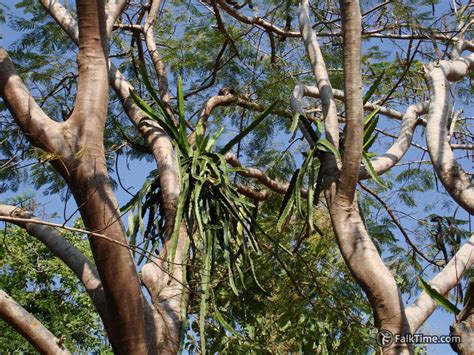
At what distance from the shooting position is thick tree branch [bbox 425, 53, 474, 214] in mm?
3893

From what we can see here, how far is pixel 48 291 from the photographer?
10945mm

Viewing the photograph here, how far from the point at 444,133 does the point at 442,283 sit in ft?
A: 2.69

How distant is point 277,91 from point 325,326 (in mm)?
2317

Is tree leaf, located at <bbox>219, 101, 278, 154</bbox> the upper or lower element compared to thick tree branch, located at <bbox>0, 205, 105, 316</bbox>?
upper

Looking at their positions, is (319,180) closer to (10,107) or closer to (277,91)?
(10,107)

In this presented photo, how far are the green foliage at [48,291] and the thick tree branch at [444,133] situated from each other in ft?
22.3

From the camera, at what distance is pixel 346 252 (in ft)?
13.4

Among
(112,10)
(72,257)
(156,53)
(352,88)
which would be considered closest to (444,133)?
(352,88)

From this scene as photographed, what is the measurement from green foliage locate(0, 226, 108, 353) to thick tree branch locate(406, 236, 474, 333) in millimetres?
6910

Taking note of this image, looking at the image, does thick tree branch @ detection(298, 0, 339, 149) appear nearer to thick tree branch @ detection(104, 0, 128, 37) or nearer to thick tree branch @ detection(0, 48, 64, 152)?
thick tree branch @ detection(104, 0, 128, 37)

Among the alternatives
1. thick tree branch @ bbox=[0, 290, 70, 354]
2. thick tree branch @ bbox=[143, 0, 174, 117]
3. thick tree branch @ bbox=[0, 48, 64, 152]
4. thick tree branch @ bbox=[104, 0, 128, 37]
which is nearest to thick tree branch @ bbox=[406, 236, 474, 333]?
thick tree branch @ bbox=[0, 290, 70, 354]

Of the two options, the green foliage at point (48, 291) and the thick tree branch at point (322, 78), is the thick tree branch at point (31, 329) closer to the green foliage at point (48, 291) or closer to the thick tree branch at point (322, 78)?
the thick tree branch at point (322, 78)

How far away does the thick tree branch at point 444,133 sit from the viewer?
3893 millimetres

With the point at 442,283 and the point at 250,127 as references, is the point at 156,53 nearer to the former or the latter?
the point at 250,127
